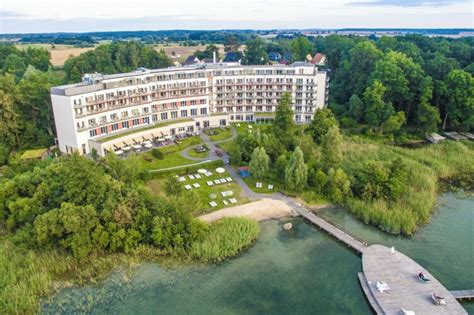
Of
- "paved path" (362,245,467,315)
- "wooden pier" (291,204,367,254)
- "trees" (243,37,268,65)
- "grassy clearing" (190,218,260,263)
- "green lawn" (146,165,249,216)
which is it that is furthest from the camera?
"trees" (243,37,268,65)

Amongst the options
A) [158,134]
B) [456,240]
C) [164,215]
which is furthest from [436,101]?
[164,215]

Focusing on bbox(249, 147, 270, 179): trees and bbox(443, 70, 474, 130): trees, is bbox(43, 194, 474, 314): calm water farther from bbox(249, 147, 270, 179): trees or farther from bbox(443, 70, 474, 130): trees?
bbox(443, 70, 474, 130): trees

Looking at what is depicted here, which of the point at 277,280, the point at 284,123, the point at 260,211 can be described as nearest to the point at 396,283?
the point at 277,280

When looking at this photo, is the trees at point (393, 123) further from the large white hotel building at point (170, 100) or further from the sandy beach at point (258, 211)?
the sandy beach at point (258, 211)

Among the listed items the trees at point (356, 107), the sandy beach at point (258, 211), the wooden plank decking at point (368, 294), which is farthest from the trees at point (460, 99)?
the wooden plank decking at point (368, 294)

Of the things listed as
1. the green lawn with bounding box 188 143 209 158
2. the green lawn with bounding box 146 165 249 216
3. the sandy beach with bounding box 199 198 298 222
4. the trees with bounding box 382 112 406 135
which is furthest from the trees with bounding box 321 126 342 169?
the trees with bounding box 382 112 406 135

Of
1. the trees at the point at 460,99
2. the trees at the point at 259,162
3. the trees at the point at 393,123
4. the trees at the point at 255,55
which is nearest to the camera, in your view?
→ the trees at the point at 259,162
